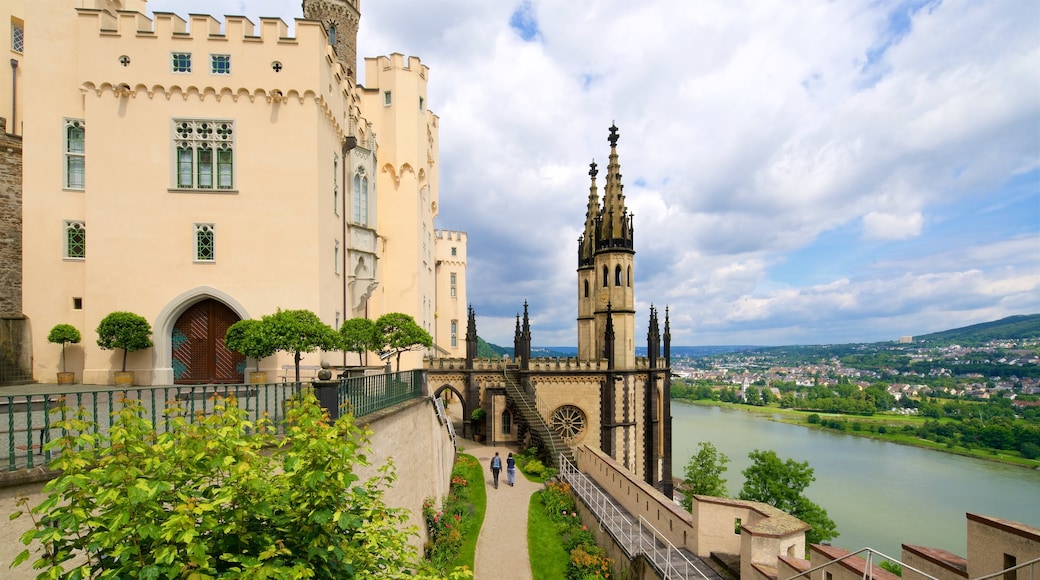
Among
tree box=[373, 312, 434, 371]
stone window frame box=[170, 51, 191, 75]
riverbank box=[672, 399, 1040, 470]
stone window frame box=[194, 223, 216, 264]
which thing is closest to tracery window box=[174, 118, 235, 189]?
stone window frame box=[194, 223, 216, 264]

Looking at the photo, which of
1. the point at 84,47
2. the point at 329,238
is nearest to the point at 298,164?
the point at 329,238

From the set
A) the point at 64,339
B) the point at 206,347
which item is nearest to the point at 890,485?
the point at 206,347

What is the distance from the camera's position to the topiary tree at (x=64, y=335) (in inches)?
622

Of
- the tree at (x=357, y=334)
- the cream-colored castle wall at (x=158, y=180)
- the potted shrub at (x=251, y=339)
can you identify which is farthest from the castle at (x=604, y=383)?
the potted shrub at (x=251, y=339)

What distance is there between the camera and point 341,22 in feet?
87.7

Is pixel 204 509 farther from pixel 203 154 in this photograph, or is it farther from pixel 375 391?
pixel 203 154

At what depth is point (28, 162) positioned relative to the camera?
1644 cm

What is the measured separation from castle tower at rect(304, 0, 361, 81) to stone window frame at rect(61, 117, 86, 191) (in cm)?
1234

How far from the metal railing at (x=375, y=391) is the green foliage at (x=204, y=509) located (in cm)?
382

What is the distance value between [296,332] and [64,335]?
27.1 ft

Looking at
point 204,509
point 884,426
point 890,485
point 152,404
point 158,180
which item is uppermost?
point 158,180

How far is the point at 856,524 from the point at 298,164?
40.9m

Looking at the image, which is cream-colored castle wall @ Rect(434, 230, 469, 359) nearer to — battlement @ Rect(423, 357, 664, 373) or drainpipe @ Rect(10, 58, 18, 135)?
battlement @ Rect(423, 357, 664, 373)

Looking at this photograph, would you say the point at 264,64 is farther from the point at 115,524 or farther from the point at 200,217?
the point at 115,524
